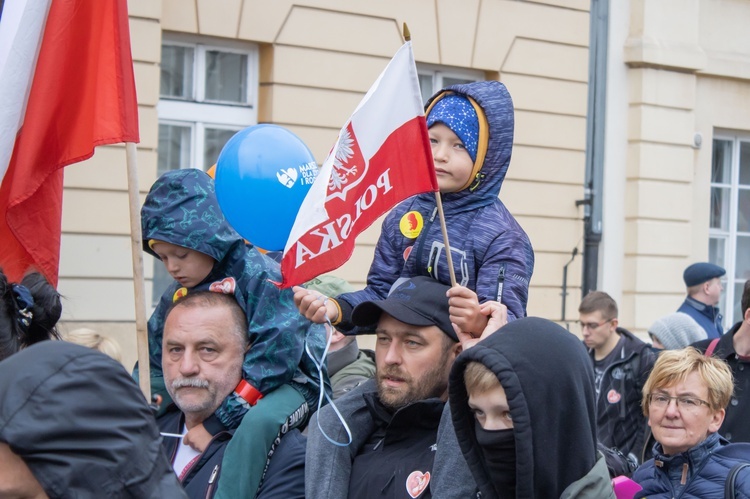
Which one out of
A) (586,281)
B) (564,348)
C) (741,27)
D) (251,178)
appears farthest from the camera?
(741,27)

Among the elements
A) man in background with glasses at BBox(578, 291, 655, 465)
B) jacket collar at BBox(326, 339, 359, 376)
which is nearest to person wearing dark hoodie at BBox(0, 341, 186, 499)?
jacket collar at BBox(326, 339, 359, 376)

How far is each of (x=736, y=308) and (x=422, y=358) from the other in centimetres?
1105

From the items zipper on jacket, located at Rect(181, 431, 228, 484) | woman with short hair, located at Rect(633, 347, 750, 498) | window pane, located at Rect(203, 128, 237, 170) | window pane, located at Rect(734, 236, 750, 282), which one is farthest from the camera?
window pane, located at Rect(734, 236, 750, 282)

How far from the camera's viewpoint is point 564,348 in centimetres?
299

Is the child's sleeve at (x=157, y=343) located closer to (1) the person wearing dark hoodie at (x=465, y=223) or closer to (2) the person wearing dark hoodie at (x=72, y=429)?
(1) the person wearing dark hoodie at (x=465, y=223)

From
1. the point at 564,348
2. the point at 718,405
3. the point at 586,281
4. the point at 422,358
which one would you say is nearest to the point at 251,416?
the point at 422,358

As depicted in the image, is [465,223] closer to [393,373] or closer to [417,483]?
[393,373]

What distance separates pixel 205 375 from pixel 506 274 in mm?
970

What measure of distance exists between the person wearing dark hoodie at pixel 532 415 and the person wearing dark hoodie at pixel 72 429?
117 centimetres

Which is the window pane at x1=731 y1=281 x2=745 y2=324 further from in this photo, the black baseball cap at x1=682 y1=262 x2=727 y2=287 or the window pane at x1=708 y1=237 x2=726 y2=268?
the black baseball cap at x1=682 y1=262 x2=727 y2=287

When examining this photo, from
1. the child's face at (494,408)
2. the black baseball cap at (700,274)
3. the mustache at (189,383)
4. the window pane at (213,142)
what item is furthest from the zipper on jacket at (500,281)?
the window pane at (213,142)

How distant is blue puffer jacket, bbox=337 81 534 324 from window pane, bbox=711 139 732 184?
1026cm

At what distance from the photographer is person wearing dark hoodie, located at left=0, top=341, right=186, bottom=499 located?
6.08 ft

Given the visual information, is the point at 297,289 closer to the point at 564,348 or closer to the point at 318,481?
the point at 318,481
